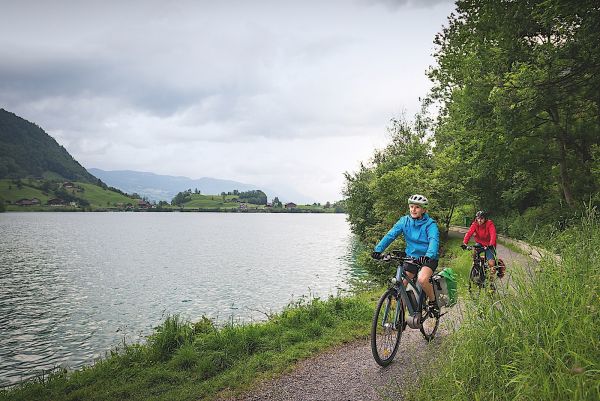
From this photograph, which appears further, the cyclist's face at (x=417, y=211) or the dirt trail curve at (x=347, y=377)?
the cyclist's face at (x=417, y=211)

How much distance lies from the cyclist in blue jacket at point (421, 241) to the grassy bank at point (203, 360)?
2.96 meters

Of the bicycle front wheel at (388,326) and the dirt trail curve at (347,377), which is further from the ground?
the bicycle front wheel at (388,326)

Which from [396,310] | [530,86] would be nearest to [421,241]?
[396,310]

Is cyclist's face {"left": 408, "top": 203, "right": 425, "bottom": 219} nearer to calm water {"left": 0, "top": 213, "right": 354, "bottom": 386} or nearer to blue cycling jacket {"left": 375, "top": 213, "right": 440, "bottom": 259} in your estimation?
blue cycling jacket {"left": 375, "top": 213, "right": 440, "bottom": 259}

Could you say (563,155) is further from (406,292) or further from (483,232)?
(406,292)

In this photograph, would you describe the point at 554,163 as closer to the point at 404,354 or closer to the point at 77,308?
the point at 404,354

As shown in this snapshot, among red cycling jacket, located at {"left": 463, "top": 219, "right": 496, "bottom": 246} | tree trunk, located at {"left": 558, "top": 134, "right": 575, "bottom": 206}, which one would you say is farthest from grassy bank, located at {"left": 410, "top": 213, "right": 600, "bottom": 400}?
tree trunk, located at {"left": 558, "top": 134, "right": 575, "bottom": 206}

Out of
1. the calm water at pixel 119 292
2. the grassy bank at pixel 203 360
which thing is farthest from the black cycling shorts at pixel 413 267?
the calm water at pixel 119 292

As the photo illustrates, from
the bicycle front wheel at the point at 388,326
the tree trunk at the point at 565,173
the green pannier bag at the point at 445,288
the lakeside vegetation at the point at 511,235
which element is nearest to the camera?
the lakeside vegetation at the point at 511,235

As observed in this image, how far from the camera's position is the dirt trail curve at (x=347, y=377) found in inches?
233

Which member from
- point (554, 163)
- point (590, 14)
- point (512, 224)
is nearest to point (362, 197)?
point (512, 224)

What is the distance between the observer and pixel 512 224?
2967 cm

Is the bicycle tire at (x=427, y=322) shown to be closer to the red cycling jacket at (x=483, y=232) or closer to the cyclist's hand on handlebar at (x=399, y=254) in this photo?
the cyclist's hand on handlebar at (x=399, y=254)

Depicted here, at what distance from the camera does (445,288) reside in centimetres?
755
